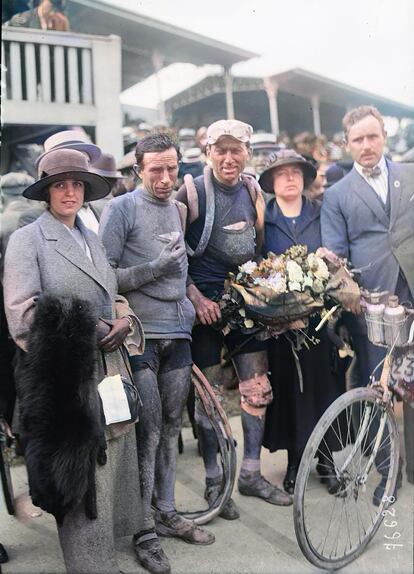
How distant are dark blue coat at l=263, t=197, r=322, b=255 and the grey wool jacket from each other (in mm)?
Result: 880

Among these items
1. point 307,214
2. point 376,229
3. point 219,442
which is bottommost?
point 219,442

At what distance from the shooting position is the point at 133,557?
11.7ft

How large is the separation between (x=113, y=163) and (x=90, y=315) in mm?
1694

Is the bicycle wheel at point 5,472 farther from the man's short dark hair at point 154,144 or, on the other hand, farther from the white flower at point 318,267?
the white flower at point 318,267

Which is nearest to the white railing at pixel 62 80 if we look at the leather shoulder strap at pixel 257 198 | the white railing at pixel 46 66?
the white railing at pixel 46 66

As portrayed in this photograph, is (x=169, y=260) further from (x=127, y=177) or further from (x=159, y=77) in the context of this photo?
(x=159, y=77)

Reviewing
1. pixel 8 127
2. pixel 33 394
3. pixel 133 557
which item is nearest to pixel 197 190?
pixel 8 127

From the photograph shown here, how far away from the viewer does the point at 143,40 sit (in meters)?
4.10

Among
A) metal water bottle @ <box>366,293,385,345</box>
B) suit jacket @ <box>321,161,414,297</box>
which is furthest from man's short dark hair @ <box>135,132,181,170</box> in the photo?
metal water bottle @ <box>366,293,385,345</box>

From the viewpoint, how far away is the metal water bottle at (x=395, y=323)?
3.74 metres

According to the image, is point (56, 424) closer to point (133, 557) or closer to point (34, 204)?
point (133, 557)

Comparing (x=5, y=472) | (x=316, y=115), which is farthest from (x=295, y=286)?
(x=316, y=115)

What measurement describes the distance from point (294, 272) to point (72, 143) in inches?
61.6

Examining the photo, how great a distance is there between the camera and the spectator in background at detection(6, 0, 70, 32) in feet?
12.3
